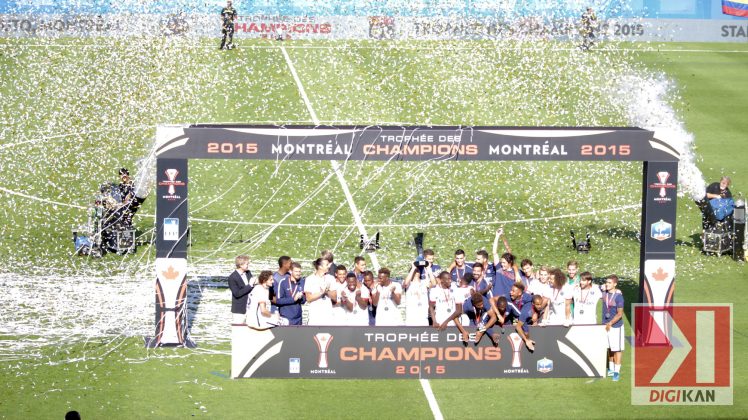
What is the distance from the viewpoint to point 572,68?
39438 mm

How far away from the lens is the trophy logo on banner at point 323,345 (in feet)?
57.8

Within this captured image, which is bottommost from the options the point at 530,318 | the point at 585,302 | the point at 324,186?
the point at 530,318

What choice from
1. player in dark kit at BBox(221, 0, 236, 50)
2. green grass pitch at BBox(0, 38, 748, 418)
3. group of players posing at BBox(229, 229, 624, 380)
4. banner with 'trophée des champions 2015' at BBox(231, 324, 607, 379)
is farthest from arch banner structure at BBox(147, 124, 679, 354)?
player in dark kit at BBox(221, 0, 236, 50)

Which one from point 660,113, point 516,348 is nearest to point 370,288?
point 516,348

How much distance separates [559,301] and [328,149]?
4.31m

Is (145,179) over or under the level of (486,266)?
over

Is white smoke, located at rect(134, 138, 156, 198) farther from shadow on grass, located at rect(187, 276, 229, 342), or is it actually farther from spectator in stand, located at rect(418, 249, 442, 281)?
spectator in stand, located at rect(418, 249, 442, 281)

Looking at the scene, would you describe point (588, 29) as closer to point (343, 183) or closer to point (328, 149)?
point (343, 183)

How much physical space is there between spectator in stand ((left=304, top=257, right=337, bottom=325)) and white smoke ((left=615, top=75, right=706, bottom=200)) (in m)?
13.0

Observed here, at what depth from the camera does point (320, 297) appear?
18.2m

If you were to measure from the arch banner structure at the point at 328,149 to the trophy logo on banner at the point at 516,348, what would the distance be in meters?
2.99

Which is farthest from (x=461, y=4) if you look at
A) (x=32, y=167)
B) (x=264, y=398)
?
(x=264, y=398)

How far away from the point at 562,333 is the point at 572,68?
75.2ft

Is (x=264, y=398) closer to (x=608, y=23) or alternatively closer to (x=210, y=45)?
(x=210, y=45)
